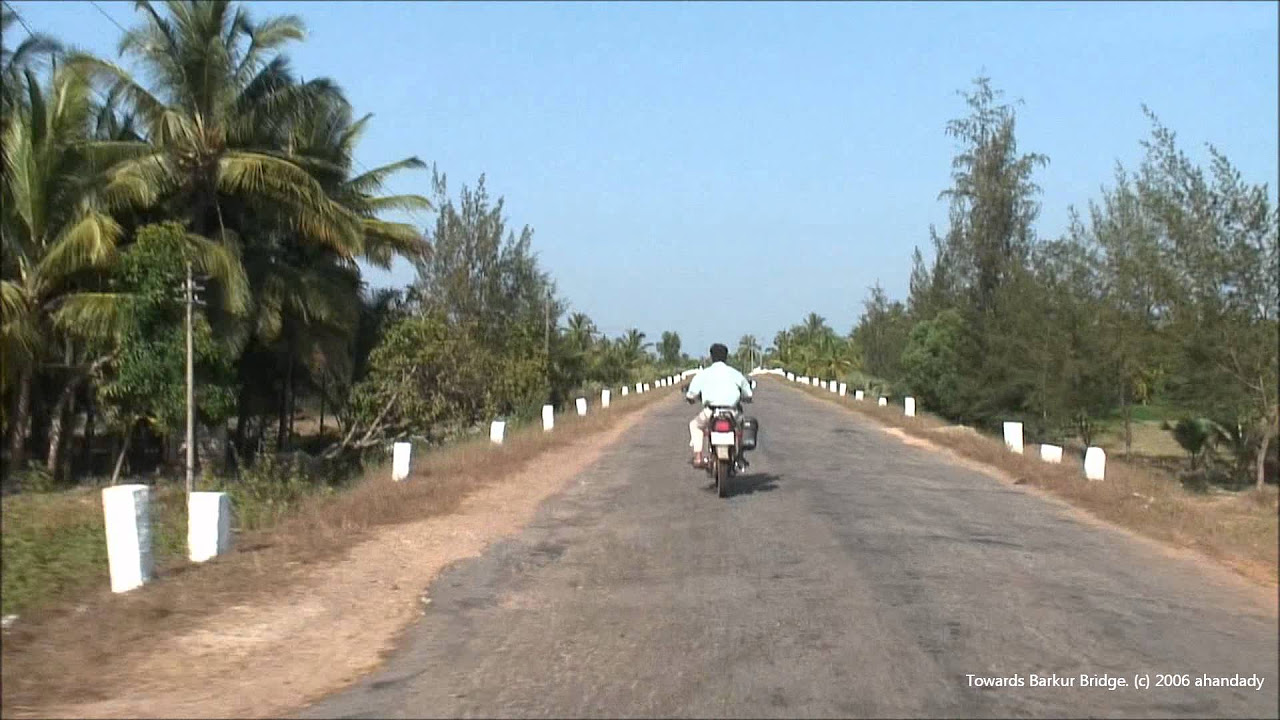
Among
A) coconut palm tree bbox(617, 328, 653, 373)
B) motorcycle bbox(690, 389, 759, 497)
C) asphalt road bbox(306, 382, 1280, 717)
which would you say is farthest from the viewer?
coconut palm tree bbox(617, 328, 653, 373)

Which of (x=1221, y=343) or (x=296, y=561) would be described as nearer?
(x=296, y=561)

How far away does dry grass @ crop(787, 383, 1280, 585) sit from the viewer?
237 inches

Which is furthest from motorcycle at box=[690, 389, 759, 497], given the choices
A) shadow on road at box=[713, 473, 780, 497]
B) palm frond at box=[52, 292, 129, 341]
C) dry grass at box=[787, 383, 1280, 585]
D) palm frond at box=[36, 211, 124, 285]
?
palm frond at box=[36, 211, 124, 285]

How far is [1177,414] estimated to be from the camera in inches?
933

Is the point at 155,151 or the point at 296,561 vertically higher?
the point at 155,151

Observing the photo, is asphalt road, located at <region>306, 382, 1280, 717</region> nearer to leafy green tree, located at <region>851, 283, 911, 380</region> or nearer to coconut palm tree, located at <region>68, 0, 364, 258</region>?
coconut palm tree, located at <region>68, 0, 364, 258</region>

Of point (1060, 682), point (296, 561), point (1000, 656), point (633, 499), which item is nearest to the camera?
point (1060, 682)

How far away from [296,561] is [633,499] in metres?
5.16

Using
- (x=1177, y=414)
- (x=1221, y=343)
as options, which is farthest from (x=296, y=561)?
(x=1177, y=414)

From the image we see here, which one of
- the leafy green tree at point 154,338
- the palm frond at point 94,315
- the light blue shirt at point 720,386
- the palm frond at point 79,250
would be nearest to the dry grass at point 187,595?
the light blue shirt at point 720,386

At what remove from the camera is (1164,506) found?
13.2 meters

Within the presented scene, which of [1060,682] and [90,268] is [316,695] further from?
[90,268]

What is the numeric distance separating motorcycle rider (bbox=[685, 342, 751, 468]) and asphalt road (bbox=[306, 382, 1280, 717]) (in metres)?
1.43

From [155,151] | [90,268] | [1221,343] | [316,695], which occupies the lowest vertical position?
[316,695]
